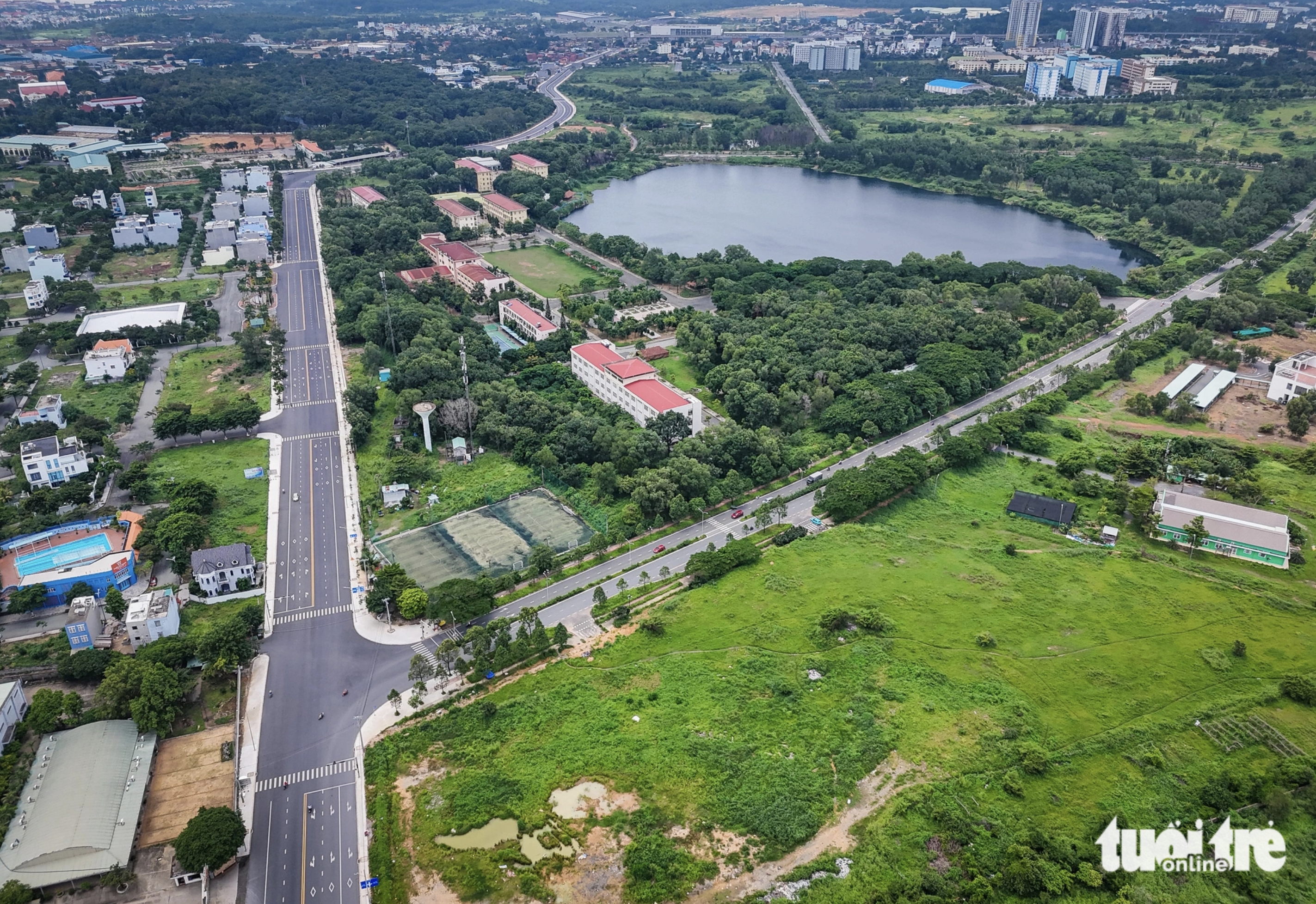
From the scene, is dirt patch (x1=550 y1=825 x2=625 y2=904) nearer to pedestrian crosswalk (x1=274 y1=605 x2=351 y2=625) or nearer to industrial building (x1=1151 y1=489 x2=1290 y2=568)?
pedestrian crosswalk (x1=274 y1=605 x2=351 y2=625)

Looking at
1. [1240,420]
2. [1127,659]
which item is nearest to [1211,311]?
[1240,420]

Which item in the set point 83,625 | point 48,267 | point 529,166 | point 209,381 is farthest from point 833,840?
point 529,166

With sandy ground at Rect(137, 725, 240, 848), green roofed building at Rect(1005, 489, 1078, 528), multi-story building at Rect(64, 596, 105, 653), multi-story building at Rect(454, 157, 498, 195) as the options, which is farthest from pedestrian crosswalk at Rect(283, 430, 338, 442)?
multi-story building at Rect(454, 157, 498, 195)

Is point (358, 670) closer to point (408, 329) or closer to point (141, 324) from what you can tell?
point (408, 329)

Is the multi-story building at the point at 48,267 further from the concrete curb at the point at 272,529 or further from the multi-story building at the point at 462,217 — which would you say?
the concrete curb at the point at 272,529

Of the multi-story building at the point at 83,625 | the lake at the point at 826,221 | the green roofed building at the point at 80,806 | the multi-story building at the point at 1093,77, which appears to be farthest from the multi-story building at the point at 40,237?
the multi-story building at the point at 1093,77
